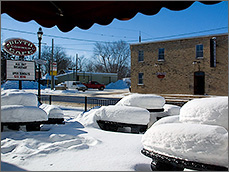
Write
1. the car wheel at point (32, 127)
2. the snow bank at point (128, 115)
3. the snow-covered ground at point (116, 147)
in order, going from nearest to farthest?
the snow-covered ground at point (116, 147) → the car wheel at point (32, 127) → the snow bank at point (128, 115)

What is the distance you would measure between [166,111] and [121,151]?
4050mm

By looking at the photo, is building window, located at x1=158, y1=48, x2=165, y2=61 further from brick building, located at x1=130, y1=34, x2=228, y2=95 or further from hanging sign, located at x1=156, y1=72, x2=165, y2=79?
hanging sign, located at x1=156, y1=72, x2=165, y2=79

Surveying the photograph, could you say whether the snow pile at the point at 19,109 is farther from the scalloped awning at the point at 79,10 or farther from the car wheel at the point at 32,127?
the scalloped awning at the point at 79,10

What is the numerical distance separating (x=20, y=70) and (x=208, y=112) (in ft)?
32.6

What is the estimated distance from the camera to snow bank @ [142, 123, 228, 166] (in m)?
2.47

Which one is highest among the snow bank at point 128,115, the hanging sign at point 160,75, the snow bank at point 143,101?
the hanging sign at point 160,75

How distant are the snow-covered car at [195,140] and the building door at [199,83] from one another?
2166 cm

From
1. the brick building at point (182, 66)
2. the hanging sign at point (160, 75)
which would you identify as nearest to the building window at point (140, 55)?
the brick building at point (182, 66)

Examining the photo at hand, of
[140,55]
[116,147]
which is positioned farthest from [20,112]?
[140,55]

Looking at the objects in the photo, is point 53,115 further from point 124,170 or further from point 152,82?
point 152,82

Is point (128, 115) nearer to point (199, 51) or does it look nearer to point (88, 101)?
point (88, 101)

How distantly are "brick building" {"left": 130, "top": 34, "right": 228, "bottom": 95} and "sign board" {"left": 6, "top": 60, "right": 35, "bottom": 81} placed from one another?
58.7 ft

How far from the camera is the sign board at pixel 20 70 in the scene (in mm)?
10000

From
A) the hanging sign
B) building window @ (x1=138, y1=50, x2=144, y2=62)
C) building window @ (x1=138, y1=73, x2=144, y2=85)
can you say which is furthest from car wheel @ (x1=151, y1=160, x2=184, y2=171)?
building window @ (x1=138, y1=50, x2=144, y2=62)
